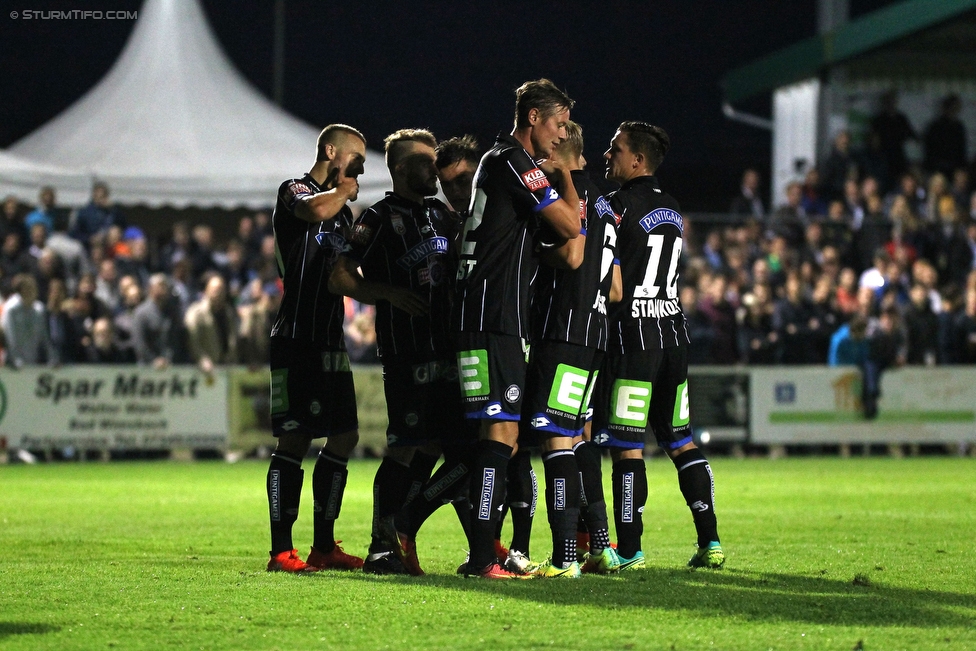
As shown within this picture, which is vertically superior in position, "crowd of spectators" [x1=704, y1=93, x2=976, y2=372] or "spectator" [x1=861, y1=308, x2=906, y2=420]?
"crowd of spectators" [x1=704, y1=93, x2=976, y2=372]

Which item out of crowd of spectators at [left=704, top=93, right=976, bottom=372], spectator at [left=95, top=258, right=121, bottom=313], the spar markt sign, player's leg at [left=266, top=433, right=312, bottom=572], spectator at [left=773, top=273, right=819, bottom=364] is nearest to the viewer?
player's leg at [left=266, top=433, right=312, bottom=572]

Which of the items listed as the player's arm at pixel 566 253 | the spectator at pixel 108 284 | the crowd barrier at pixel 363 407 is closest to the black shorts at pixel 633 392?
the player's arm at pixel 566 253

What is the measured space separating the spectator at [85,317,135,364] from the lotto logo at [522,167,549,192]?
1312cm

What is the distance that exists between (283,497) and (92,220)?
46.7 feet

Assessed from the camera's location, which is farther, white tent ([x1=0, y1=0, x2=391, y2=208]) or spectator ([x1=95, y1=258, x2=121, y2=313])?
white tent ([x1=0, y1=0, x2=391, y2=208])

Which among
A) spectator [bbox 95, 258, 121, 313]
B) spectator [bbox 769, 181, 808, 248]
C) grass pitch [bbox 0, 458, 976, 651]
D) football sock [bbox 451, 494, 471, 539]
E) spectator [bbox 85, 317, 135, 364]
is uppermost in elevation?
spectator [bbox 769, 181, 808, 248]

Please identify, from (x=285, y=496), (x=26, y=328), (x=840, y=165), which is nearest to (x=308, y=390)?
(x=285, y=496)

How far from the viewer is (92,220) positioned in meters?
20.9

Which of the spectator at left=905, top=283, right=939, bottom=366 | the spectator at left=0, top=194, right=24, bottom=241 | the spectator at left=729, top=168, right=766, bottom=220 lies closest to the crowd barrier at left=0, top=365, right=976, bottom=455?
the spectator at left=905, top=283, right=939, bottom=366

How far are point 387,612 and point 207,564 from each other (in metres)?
2.24

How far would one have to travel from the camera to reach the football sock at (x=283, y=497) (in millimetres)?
7668

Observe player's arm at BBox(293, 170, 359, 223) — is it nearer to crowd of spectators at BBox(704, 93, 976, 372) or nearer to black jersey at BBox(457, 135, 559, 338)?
black jersey at BBox(457, 135, 559, 338)

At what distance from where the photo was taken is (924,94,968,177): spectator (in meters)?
29.0

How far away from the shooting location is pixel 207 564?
8023 millimetres
